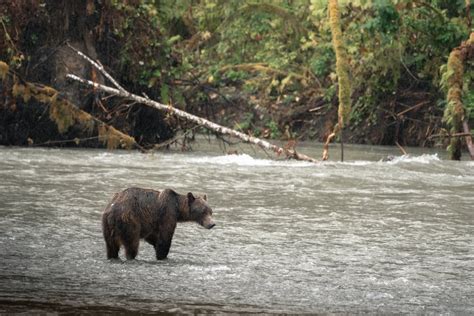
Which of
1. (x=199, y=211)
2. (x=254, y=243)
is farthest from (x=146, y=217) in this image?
(x=254, y=243)

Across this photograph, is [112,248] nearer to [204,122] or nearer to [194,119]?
[204,122]

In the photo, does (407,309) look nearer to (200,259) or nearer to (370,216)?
(200,259)

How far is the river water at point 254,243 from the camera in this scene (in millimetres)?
8078

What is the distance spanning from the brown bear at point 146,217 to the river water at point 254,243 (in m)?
0.22

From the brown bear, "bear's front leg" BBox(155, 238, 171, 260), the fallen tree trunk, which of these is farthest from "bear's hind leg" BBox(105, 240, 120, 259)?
the fallen tree trunk

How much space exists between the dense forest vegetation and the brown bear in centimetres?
1176

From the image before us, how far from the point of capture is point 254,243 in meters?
11.2

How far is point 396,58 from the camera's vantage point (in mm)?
27031

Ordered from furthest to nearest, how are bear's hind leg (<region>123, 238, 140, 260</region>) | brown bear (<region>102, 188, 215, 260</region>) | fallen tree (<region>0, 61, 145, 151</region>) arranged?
fallen tree (<region>0, 61, 145, 151</region>), bear's hind leg (<region>123, 238, 140, 260</region>), brown bear (<region>102, 188, 215, 260</region>)

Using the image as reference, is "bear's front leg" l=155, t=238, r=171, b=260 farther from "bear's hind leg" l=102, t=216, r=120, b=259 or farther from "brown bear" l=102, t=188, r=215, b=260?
"bear's hind leg" l=102, t=216, r=120, b=259

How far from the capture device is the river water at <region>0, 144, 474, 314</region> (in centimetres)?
808

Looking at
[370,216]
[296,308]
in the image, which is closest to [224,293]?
[296,308]

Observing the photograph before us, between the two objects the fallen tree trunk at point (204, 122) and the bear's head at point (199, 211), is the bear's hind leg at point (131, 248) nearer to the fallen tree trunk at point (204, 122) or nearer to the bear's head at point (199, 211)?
the bear's head at point (199, 211)

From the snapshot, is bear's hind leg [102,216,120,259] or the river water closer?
the river water
